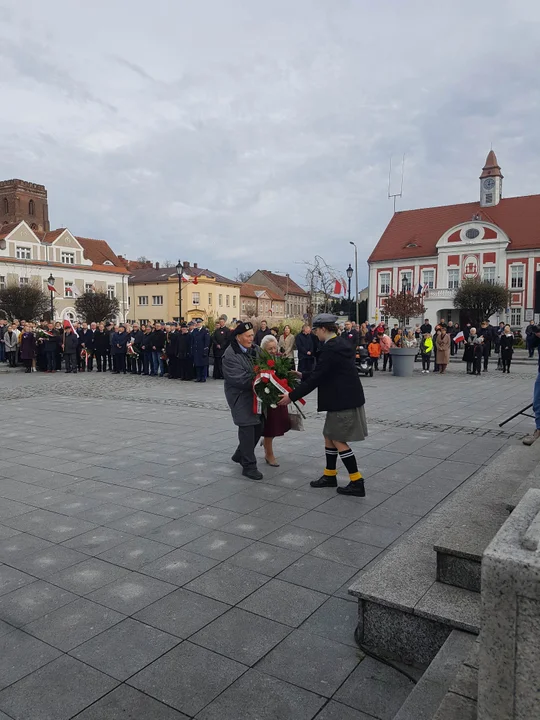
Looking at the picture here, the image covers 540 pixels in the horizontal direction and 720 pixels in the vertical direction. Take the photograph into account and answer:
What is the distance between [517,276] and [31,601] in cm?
6588

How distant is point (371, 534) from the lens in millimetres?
4809

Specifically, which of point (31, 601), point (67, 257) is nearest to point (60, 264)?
point (67, 257)

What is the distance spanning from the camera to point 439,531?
3.90 m

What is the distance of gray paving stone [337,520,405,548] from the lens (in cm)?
466

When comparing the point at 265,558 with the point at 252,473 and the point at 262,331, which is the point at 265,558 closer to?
the point at 252,473

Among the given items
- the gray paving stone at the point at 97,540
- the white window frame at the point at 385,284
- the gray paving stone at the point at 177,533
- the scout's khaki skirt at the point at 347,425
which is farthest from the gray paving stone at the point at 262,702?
the white window frame at the point at 385,284

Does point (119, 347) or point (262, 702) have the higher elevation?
point (119, 347)

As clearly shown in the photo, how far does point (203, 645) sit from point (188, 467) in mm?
4029

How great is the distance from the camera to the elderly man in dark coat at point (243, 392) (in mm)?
6738

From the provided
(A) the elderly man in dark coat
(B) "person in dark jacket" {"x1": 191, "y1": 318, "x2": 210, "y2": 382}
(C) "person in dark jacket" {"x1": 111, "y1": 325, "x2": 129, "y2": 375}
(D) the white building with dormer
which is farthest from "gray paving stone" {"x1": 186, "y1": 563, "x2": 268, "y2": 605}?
(D) the white building with dormer

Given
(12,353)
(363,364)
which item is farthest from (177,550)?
(12,353)

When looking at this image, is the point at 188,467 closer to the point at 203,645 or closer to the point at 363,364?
the point at 203,645

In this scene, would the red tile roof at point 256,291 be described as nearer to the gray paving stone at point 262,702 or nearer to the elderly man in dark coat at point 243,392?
the elderly man in dark coat at point 243,392

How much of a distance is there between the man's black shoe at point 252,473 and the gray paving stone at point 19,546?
8.19 feet
